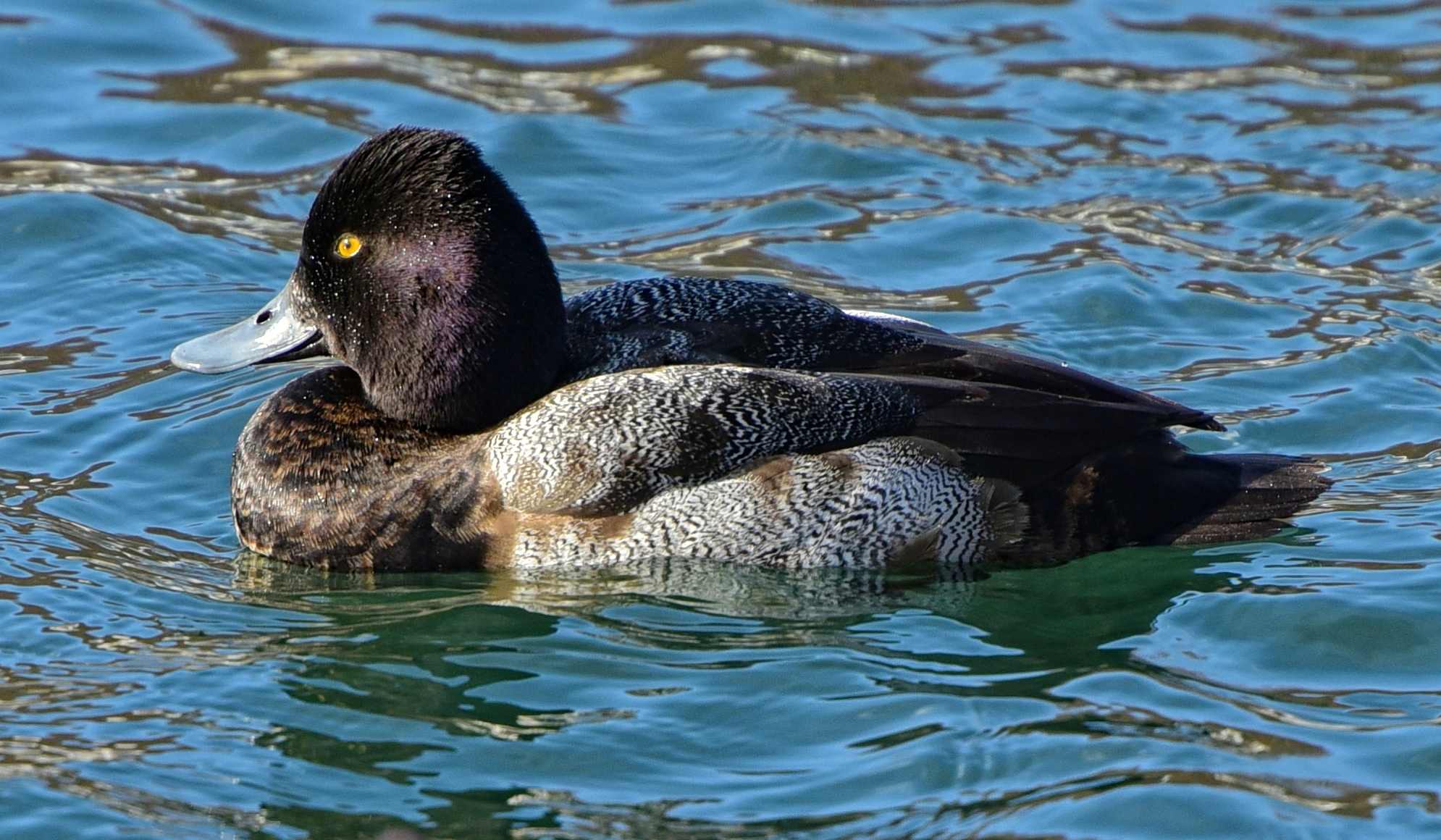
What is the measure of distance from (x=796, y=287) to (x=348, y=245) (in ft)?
10.6

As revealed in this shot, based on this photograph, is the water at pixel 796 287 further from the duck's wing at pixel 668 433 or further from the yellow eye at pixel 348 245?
the yellow eye at pixel 348 245

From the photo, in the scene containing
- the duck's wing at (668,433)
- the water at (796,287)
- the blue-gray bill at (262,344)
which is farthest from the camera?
the blue-gray bill at (262,344)

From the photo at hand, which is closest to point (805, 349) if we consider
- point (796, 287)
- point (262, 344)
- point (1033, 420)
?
point (1033, 420)

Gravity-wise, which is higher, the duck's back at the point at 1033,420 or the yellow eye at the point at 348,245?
the yellow eye at the point at 348,245

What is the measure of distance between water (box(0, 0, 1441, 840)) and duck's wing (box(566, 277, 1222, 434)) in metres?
0.62

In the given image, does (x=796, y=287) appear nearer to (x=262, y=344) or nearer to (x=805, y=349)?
(x=805, y=349)

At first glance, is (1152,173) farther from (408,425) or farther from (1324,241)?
(408,425)

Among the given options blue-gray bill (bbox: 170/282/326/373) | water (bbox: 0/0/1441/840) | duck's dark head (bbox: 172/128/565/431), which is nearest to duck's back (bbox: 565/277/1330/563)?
water (bbox: 0/0/1441/840)

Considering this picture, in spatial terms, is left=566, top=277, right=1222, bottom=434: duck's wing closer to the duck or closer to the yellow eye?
the duck

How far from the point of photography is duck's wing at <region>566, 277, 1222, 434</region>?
7.00 m

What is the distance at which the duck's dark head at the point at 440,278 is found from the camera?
22.7 ft

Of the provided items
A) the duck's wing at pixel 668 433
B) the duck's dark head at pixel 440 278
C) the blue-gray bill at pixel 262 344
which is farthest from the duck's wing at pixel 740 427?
the blue-gray bill at pixel 262 344

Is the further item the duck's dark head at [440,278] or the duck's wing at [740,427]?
the duck's dark head at [440,278]

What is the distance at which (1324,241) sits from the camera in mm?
10258
